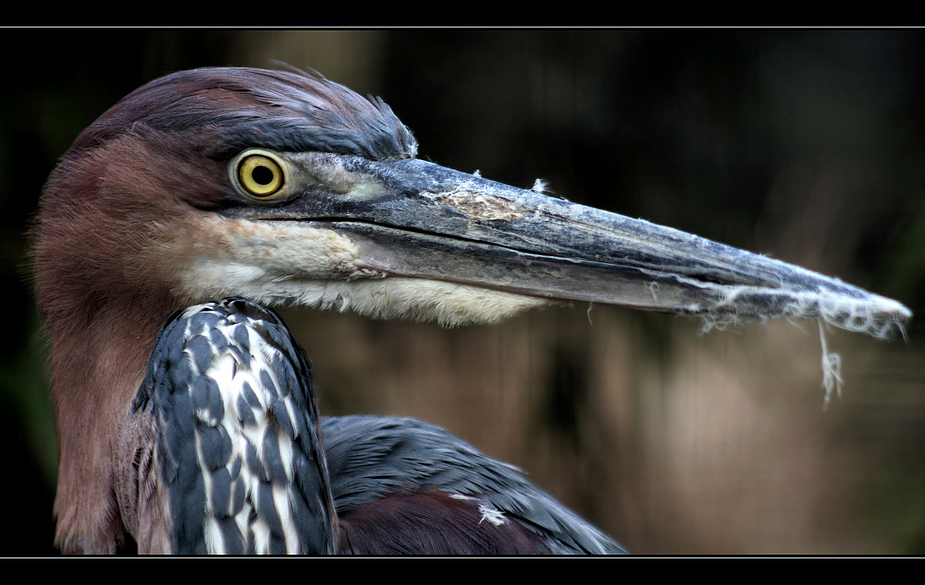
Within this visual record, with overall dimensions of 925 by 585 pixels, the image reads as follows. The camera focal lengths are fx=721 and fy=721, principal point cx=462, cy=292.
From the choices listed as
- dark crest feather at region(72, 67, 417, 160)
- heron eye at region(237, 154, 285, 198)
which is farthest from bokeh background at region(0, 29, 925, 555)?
heron eye at region(237, 154, 285, 198)

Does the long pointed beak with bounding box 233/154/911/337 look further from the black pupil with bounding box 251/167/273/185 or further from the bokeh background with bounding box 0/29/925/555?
the bokeh background with bounding box 0/29/925/555

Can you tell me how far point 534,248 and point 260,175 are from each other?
0.51 m

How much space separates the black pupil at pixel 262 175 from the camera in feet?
4.25

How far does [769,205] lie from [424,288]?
8.61ft

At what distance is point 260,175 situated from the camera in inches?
51.1

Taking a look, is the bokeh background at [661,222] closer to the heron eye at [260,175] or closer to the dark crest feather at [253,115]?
the dark crest feather at [253,115]

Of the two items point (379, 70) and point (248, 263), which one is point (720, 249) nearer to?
point (248, 263)

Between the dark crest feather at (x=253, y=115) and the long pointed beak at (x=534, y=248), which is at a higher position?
the dark crest feather at (x=253, y=115)

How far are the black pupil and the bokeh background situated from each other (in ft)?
5.63

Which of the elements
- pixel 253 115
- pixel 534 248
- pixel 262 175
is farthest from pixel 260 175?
pixel 534 248

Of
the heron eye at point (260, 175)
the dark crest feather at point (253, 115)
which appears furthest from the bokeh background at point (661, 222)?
the heron eye at point (260, 175)

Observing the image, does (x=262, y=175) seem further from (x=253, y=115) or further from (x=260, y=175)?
(x=253, y=115)

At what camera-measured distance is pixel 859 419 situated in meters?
3.27

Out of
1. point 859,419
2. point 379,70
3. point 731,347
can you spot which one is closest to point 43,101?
point 379,70
